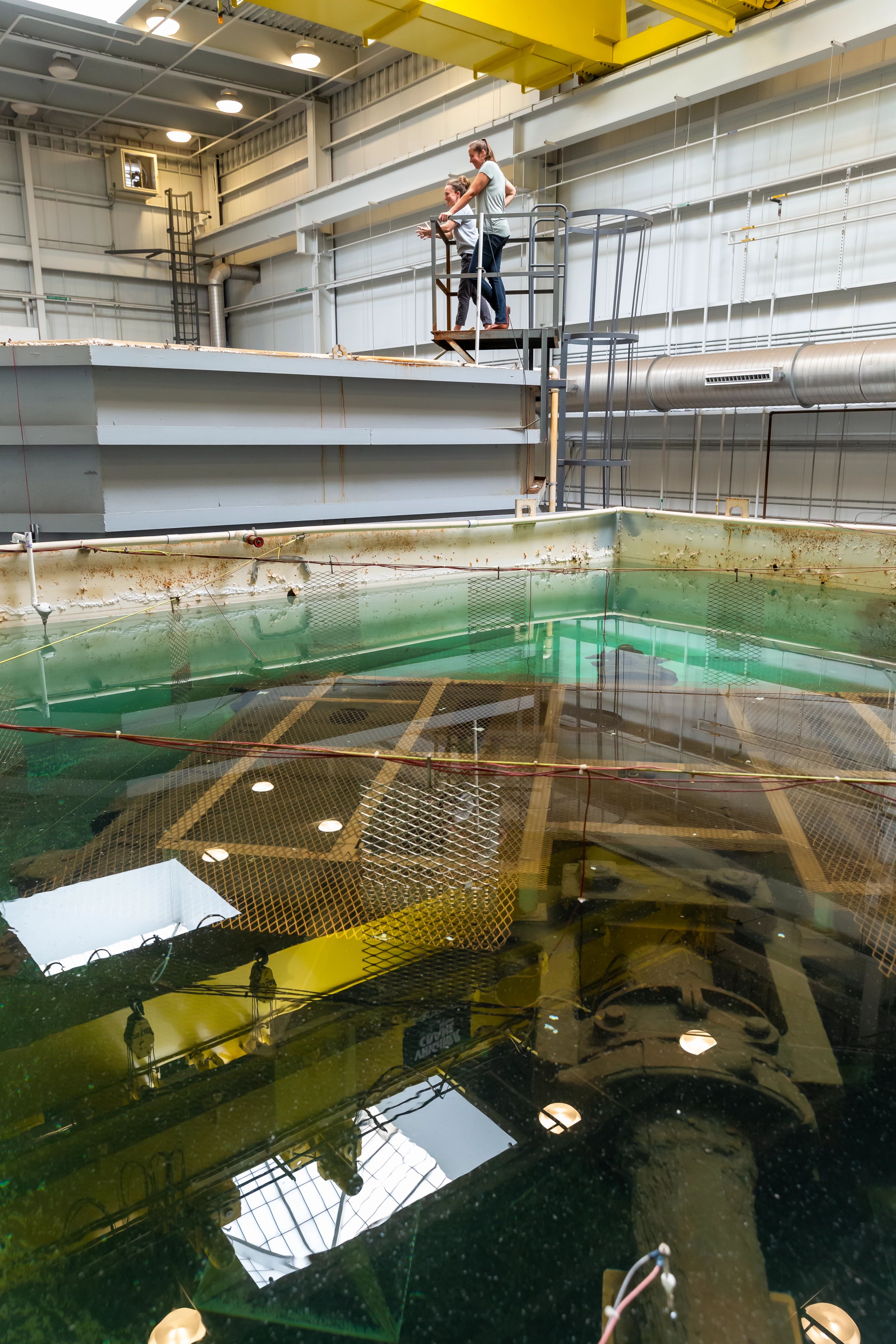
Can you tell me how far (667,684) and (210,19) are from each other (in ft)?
Result: 44.7

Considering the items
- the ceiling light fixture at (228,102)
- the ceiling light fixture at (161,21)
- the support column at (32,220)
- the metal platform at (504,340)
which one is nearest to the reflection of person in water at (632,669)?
the metal platform at (504,340)

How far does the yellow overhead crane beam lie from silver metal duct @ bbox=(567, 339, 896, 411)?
3.56 metres

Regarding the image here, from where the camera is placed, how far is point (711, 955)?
237 cm

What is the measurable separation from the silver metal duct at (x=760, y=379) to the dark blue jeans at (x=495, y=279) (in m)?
2.96

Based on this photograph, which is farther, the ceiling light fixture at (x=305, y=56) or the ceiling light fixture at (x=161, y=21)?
the ceiling light fixture at (x=305, y=56)

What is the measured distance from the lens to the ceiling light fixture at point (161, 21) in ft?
40.2

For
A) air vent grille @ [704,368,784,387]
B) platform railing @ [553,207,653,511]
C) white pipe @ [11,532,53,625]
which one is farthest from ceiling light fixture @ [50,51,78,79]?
white pipe @ [11,532,53,625]

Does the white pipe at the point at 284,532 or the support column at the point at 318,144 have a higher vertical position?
the support column at the point at 318,144

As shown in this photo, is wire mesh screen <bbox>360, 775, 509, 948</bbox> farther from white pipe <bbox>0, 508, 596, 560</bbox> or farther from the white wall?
the white wall

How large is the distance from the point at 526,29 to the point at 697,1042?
1132 centimetres

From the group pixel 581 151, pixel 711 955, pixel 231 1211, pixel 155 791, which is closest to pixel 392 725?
pixel 155 791

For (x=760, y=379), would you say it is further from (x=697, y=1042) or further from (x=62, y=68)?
(x=62, y=68)

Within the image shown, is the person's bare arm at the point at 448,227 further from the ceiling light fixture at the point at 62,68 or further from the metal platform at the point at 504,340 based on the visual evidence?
the ceiling light fixture at the point at 62,68

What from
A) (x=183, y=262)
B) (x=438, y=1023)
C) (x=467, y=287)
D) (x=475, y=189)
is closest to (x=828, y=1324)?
(x=438, y=1023)
